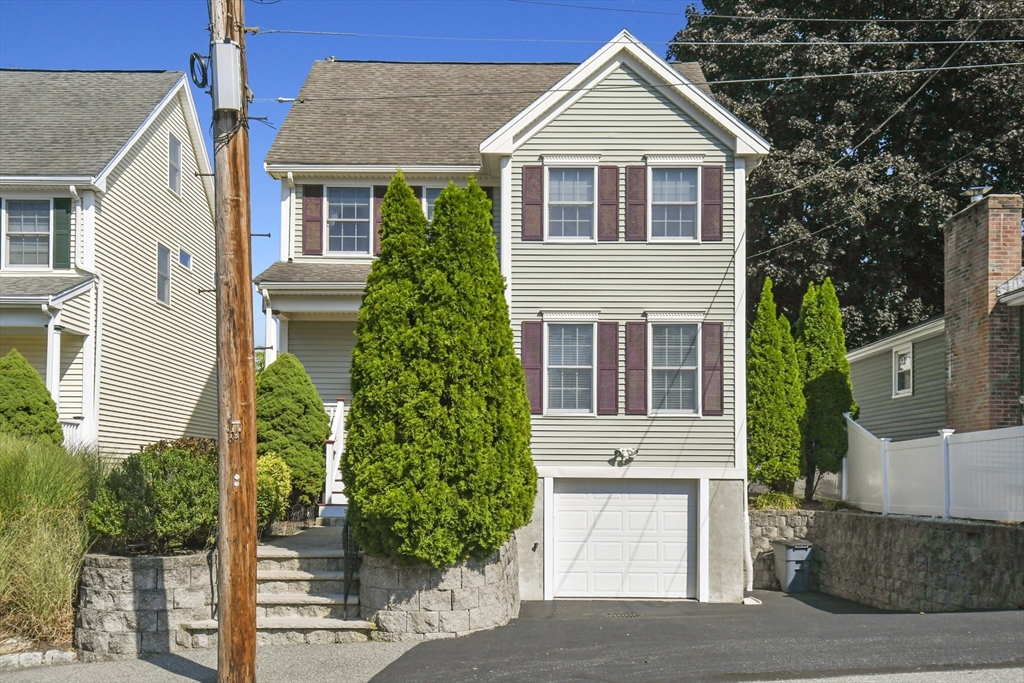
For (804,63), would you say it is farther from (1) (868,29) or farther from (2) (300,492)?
(2) (300,492)

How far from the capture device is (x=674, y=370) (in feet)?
53.4

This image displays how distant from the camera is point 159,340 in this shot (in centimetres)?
2283

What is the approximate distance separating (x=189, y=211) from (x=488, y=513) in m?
16.8

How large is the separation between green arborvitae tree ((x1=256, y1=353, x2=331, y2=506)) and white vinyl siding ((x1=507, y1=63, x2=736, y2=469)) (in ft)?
11.6

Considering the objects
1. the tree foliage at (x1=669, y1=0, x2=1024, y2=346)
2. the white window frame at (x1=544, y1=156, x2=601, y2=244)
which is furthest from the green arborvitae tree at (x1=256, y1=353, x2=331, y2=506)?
the tree foliage at (x1=669, y1=0, x2=1024, y2=346)

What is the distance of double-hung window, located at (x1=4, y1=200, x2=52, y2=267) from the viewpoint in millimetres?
19453

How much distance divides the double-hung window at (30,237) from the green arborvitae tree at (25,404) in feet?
10.4

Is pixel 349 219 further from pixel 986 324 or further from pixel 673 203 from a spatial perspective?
pixel 986 324

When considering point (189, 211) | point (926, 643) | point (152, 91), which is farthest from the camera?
point (189, 211)

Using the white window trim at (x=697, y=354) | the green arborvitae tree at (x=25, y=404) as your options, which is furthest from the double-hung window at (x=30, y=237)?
the white window trim at (x=697, y=354)

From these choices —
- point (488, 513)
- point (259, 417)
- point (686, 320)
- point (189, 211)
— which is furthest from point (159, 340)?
point (488, 513)

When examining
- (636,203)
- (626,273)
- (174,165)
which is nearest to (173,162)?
(174,165)

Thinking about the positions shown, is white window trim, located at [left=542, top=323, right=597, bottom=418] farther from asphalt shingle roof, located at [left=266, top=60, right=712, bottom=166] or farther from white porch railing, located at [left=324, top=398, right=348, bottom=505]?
asphalt shingle roof, located at [left=266, top=60, right=712, bottom=166]

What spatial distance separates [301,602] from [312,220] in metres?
9.62
